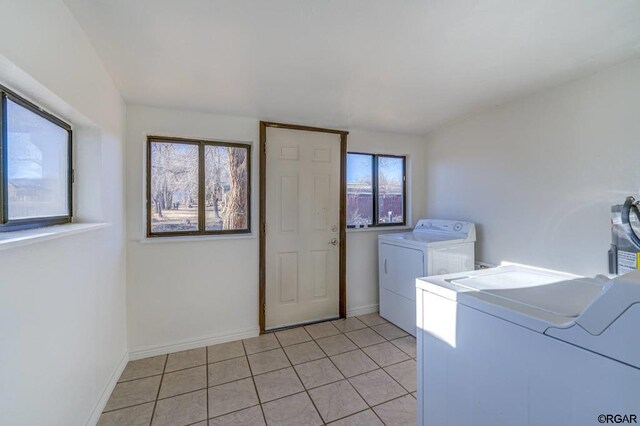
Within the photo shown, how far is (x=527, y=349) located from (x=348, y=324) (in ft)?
7.40

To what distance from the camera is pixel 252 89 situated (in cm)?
211

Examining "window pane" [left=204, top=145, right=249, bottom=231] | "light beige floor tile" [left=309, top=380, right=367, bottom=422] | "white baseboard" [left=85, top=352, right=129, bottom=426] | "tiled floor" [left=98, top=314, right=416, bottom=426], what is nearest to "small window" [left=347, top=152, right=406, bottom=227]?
"window pane" [left=204, top=145, right=249, bottom=231]

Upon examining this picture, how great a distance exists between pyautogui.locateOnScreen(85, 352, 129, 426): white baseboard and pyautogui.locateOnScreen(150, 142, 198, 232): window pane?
108cm

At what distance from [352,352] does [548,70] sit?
265 centimetres

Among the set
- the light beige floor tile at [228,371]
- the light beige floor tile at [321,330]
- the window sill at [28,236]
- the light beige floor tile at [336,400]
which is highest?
the window sill at [28,236]

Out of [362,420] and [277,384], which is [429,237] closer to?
[362,420]

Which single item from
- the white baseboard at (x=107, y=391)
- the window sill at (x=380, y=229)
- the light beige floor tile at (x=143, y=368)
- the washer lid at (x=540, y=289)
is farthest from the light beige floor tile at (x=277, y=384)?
the window sill at (x=380, y=229)

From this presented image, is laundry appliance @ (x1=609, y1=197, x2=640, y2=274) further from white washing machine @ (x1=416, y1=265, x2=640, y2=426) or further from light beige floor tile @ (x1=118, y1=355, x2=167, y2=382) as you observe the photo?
light beige floor tile @ (x1=118, y1=355, x2=167, y2=382)

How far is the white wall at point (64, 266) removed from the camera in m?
0.96

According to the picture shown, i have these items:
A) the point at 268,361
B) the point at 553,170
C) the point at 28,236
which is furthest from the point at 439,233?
the point at 28,236

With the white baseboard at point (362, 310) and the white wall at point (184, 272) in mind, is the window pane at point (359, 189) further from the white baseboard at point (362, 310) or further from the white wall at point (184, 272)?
the white wall at point (184, 272)

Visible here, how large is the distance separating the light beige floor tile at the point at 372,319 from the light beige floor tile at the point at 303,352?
28.8 inches

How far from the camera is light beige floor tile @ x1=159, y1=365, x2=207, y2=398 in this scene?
6.29 feet

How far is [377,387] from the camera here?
194 cm
